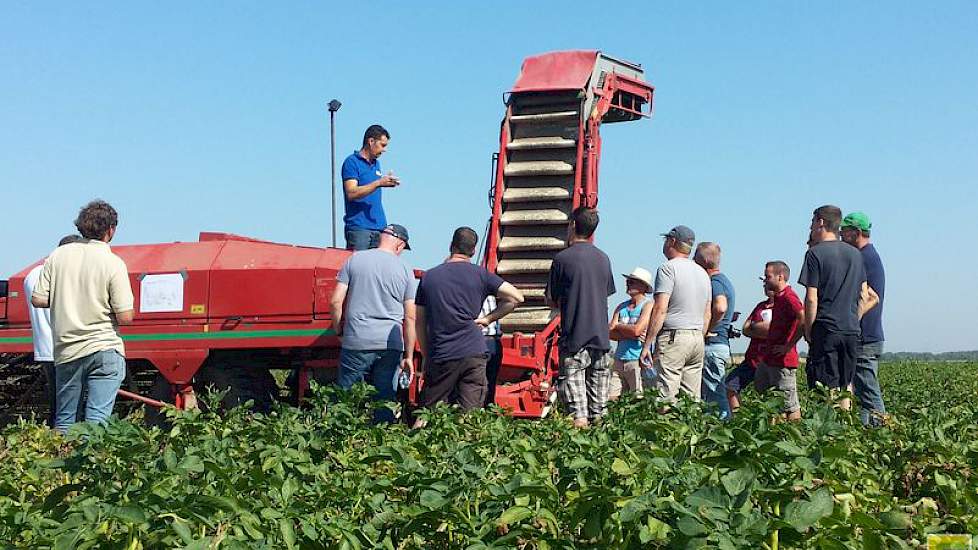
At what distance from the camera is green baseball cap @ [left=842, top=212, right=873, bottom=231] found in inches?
327

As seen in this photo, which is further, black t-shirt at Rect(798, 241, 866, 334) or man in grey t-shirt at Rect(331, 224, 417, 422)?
man in grey t-shirt at Rect(331, 224, 417, 422)

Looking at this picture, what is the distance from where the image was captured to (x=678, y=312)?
8.30 metres

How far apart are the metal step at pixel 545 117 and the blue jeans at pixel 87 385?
23.0 ft

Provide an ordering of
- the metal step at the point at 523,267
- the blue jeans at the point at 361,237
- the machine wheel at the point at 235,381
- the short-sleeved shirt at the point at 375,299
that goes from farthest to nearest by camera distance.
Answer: the metal step at the point at 523,267 → the machine wheel at the point at 235,381 → the blue jeans at the point at 361,237 → the short-sleeved shirt at the point at 375,299

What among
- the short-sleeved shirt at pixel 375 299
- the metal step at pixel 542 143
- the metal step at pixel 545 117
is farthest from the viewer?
the metal step at pixel 545 117

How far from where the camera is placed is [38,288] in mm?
7035

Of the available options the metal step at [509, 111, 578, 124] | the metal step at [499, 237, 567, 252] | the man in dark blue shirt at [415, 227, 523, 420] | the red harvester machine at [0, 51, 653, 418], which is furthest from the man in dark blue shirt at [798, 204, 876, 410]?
the metal step at [509, 111, 578, 124]

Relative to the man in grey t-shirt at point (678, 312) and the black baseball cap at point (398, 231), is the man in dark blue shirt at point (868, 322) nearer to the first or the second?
the man in grey t-shirt at point (678, 312)

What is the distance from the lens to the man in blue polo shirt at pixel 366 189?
8.98m

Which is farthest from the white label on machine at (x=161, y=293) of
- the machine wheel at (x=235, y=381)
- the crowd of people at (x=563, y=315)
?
the crowd of people at (x=563, y=315)

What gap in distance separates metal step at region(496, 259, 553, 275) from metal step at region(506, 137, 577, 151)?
4.75ft

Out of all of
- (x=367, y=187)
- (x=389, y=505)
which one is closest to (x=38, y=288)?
(x=367, y=187)

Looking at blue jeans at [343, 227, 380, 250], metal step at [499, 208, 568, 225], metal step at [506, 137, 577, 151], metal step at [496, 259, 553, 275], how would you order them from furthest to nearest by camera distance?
metal step at [506, 137, 577, 151]
metal step at [499, 208, 568, 225]
metal step at [496, 259, 553, 275]
blue jeans at [343, 227, 380, 250]

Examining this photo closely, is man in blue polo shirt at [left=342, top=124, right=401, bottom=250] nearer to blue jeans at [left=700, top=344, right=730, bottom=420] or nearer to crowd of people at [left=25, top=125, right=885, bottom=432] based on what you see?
crowd of people at [left=25, top=125, right=885, bottom=432]
